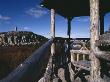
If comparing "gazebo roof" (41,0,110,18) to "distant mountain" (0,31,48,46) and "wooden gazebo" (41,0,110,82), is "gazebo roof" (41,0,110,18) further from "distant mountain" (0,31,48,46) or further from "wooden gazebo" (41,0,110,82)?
"distant mountain" (0,31,48,46)

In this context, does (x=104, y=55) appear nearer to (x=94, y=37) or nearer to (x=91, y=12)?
(x=94, y=37)

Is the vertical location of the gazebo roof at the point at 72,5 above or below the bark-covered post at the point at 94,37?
above

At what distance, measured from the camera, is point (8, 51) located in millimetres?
25719

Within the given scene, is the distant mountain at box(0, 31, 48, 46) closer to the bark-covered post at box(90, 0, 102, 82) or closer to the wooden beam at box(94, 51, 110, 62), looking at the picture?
the bark-covered post at box(90, 0, 102, 82)

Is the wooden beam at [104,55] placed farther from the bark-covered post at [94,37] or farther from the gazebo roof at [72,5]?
the gazebo roof at [72,5]

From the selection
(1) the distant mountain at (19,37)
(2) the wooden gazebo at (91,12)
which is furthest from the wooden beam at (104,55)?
(1) the distant mountain at (19,37)

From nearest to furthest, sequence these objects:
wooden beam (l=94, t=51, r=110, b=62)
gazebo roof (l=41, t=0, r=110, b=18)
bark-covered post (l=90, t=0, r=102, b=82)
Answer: wooden beam (l=94, t=51, r=110, b=62) → bark-covered post (l=90, t=0, r=102, b=82) → gazebo roof (l=41, t=0, r=110, b=18)

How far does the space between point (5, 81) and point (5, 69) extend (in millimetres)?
21472

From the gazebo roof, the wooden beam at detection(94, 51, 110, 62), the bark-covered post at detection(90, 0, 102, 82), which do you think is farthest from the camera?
the gazebo roof

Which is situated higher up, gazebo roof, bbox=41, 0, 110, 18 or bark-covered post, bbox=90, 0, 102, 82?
gazebo roof, bbox=41, 0, 110, 18

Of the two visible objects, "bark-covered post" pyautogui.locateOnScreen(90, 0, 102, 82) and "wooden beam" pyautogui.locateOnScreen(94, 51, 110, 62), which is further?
"bark-covered post" pyautogui.locateOnScreen(90, 0, 102, 82)

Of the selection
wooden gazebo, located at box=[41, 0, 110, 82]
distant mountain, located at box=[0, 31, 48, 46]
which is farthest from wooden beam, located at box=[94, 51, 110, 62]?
distant mountain, located at box=[0, 31, 48, 46]

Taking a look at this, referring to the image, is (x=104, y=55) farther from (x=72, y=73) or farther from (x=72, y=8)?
(x=72, y=8)

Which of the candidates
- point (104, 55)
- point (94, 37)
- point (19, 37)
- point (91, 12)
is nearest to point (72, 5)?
point (91, 12)
